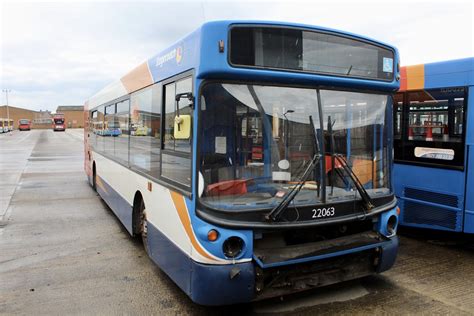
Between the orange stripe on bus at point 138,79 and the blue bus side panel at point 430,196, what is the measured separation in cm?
410

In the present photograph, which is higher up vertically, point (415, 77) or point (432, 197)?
point (415, 77)

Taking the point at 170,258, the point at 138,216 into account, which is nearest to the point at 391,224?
the point at 170,258

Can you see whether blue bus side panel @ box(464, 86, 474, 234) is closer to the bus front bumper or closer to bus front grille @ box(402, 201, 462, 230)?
bus front grille @ box(402, 201, 462, 230)

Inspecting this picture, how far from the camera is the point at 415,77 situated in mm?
6348

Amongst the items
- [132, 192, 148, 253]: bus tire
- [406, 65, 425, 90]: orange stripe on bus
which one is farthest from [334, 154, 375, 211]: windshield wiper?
[406, 65, 425, 90]: orange stripe on bus

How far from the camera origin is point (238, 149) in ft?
11.9

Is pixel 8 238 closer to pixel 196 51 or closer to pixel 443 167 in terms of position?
pixel 196 51

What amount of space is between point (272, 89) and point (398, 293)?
2655mm

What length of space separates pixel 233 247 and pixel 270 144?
3.20 feet

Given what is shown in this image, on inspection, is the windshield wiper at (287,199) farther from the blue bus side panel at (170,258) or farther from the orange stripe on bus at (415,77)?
the orange stripe on bus at (415,77)

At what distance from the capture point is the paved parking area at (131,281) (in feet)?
13.6

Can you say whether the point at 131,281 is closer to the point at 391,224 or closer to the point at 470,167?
the point at 391,224

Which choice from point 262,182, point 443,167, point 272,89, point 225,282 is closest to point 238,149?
point 262,182

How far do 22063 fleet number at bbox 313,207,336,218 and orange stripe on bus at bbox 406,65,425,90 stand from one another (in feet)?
11.3
